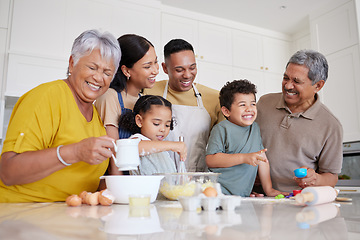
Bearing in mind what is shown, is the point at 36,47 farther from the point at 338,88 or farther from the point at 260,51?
the point at 338,88

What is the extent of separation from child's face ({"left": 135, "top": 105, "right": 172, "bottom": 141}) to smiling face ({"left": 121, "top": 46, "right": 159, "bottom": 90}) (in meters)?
0.15

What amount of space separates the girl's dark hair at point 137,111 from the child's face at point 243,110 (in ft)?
1.21

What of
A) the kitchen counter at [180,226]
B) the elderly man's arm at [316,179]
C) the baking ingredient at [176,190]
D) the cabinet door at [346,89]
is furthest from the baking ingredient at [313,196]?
the cabinet door at [346,89]

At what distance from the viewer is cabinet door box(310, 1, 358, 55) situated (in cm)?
362

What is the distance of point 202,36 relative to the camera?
411cm

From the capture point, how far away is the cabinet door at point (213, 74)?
4062 millimetres

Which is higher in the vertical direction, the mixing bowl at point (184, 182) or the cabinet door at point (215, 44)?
the cabinet door at point (215, 44)

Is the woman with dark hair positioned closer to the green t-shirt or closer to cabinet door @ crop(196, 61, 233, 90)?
the green t-shirt

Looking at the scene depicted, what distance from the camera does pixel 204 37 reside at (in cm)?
412

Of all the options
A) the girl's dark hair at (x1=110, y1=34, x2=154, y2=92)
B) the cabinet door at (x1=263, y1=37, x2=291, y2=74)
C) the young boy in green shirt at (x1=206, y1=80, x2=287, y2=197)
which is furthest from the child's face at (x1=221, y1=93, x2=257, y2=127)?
the cabinet door at (x1=263, y1=37, x2=291, y2=74)

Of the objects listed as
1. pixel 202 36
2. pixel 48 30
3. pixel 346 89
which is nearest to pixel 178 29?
pixel 202 36

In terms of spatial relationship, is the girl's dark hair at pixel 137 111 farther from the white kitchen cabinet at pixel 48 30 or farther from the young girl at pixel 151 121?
the white kitchen cabinet at pixel 48 30

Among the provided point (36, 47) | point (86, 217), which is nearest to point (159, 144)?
point (86, 217)

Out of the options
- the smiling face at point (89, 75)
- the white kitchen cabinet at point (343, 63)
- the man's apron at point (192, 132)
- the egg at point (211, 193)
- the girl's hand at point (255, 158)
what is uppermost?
the white kitchen cabinet at point (343, 63)
